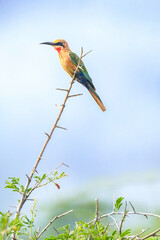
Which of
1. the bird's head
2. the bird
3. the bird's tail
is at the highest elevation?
the bird's head

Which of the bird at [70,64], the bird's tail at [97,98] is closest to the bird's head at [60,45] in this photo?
the bird at [70,64]

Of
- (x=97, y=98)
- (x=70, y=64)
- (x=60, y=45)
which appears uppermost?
(x=60, y=45)

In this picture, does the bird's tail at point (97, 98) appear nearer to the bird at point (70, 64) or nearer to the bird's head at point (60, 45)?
the bird at point (70, 64)

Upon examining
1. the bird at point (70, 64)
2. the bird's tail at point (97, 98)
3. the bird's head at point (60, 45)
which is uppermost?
the bird's head at point (60, 45)

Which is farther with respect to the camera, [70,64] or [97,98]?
[70,64]

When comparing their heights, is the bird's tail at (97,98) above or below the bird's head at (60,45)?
below

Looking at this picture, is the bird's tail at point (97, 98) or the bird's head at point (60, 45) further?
the bird's head at point (60, 45)

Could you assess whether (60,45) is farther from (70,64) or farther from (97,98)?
(97,98)

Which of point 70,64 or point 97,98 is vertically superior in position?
point 70,64

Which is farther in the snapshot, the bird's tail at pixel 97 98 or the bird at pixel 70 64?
the bird at pixel 70 64

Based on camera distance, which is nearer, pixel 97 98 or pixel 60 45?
pixel 97 98

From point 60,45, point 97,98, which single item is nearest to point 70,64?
point 60,45

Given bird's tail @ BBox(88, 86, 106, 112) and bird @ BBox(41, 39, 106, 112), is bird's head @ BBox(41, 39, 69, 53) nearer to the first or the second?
bird @ BBox(41, 39, 106, 112)

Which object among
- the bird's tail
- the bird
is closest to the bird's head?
the bird
